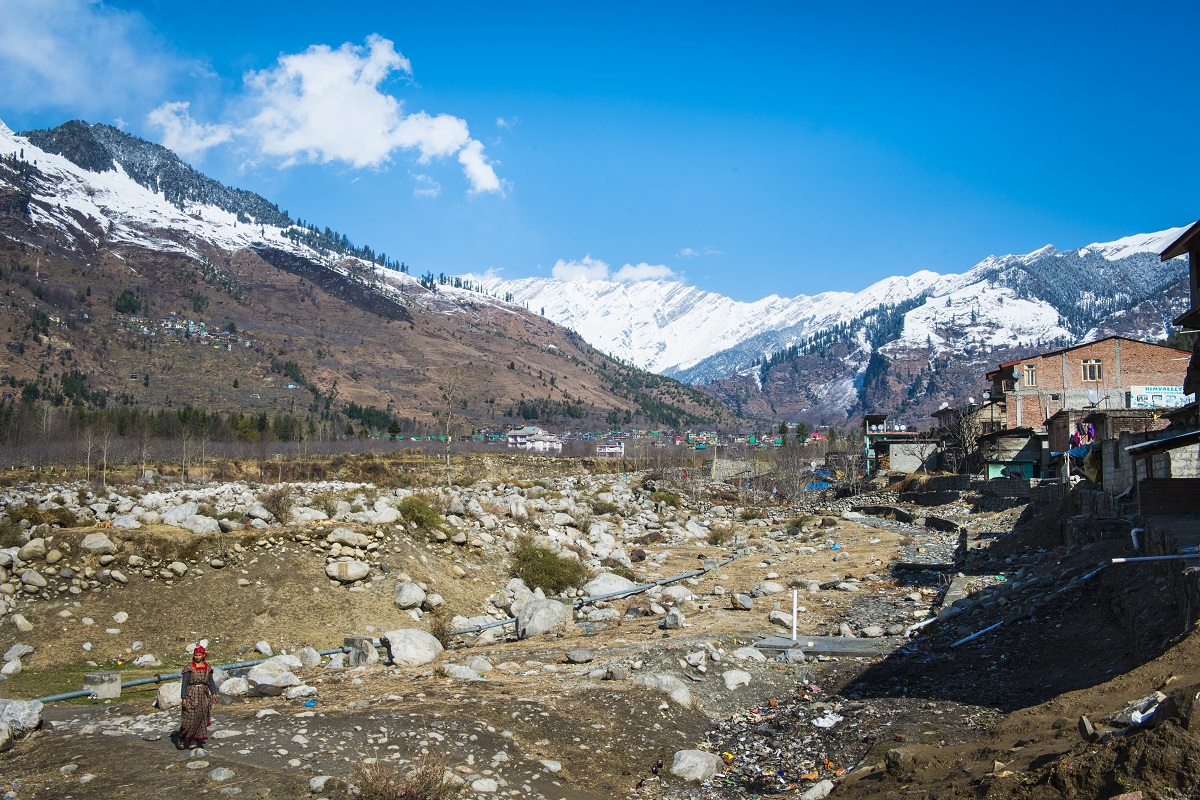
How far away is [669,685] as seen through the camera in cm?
1170

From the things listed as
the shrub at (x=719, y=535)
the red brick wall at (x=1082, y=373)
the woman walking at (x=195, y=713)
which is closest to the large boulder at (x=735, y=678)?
the woman walking at (x=195, y=713)

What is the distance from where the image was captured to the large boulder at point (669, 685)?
452 inches

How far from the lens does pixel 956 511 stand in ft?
124

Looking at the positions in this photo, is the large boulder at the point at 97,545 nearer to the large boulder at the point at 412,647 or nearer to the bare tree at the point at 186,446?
the large boulder at the point at 412,647

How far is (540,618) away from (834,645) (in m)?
5.65

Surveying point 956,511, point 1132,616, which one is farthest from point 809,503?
point 1132,616

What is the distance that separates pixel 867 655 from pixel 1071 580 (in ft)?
13.7

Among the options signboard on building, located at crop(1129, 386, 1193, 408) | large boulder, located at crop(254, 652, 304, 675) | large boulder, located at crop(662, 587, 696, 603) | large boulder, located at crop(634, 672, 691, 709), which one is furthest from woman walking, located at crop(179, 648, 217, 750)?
signboard on building, located at crop(1129, 386, 1193, 408)

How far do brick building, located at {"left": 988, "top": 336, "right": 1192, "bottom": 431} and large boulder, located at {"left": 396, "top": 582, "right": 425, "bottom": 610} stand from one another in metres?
46.3

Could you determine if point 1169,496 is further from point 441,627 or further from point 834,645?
point 441,627

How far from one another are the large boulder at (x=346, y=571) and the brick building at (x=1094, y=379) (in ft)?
155

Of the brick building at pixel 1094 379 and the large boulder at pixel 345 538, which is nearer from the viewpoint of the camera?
the large boulder at pixel 345 538

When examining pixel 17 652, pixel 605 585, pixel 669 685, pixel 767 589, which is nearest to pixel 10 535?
pixel 17 652

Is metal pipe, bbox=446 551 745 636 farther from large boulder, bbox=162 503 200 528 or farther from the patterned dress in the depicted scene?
large boulder, bbox=162 503 200 528
